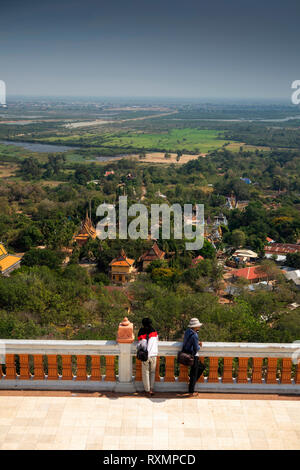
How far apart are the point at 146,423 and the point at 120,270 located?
2566cm

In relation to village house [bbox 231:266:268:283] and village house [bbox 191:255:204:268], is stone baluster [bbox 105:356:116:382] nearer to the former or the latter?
village house [bbox 231:266:268:283]

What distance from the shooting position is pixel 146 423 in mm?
5766

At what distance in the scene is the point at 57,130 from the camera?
17075cm

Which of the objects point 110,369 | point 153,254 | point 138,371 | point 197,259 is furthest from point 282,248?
point 110,369

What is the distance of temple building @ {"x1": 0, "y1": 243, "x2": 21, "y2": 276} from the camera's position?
28250 millimetres

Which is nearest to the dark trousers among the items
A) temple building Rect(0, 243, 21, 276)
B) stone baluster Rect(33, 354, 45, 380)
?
stone baluster Rect(33, 354, 45, 380)

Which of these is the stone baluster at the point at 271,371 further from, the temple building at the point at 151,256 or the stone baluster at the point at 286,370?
the temple building at the point at 151,256

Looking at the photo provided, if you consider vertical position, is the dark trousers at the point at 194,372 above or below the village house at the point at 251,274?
above

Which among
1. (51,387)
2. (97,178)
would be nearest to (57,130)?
(97,178)

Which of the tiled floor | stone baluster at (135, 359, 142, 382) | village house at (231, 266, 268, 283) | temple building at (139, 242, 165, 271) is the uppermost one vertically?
stone baluster at (135, 359, 142, 382)

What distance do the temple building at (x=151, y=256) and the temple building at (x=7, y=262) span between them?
9.57 metres

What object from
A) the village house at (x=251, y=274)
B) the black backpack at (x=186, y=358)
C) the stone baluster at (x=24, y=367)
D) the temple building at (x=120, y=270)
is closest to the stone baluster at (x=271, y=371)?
the black backpack at (x=186, y=358)

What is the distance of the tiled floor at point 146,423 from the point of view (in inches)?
214

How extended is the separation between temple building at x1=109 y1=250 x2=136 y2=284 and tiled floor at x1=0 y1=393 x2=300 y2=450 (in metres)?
24.7
